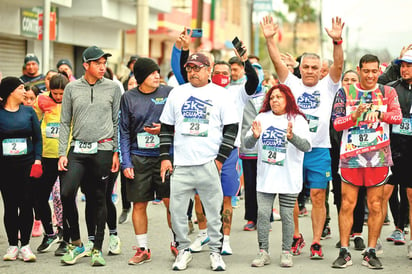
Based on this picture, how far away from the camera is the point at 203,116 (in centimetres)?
817

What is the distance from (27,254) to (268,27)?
3.49 m

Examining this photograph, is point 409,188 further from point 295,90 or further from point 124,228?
point 124,228

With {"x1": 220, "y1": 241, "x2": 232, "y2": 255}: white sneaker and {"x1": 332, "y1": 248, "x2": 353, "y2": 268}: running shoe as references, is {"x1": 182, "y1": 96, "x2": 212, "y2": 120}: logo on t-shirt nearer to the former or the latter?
{"x1": 220, "y1": 241, "x2": 232, "y2": 255}: white sneaker

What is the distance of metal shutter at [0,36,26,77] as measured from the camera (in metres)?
22.7

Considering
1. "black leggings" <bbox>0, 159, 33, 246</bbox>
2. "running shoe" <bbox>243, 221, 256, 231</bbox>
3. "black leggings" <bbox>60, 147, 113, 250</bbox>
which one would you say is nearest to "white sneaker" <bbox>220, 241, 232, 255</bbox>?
"black leggings" <bbox>60, 147, 113, 250</bbox>

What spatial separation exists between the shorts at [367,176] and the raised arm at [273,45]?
4.26 ft

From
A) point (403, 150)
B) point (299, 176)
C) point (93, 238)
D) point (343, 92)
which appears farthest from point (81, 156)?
point (403, 150)

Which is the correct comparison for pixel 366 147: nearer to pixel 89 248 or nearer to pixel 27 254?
pixel 89 248

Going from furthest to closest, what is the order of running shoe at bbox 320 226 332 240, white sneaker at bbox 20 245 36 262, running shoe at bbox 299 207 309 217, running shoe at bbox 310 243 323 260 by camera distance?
1. running shoe at bbox 299 207 309 217
2. running shoe at bbox 320 226 332 240
3. running shoe at bbox 310 243 323 260
4. white sneaker at bbox 20 245 36 262

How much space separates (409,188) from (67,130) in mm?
3718

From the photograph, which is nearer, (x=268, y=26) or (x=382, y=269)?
(x=382, y=269)

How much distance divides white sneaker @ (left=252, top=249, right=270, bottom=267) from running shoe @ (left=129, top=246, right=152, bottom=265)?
1.11 meters

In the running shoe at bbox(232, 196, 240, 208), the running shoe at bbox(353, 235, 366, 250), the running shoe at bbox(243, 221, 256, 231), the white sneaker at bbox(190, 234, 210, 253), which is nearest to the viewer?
the white sneaker at bbox(190, 234, 210, 253)

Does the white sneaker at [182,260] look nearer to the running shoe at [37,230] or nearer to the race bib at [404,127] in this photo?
the running shoe at [37,230]
